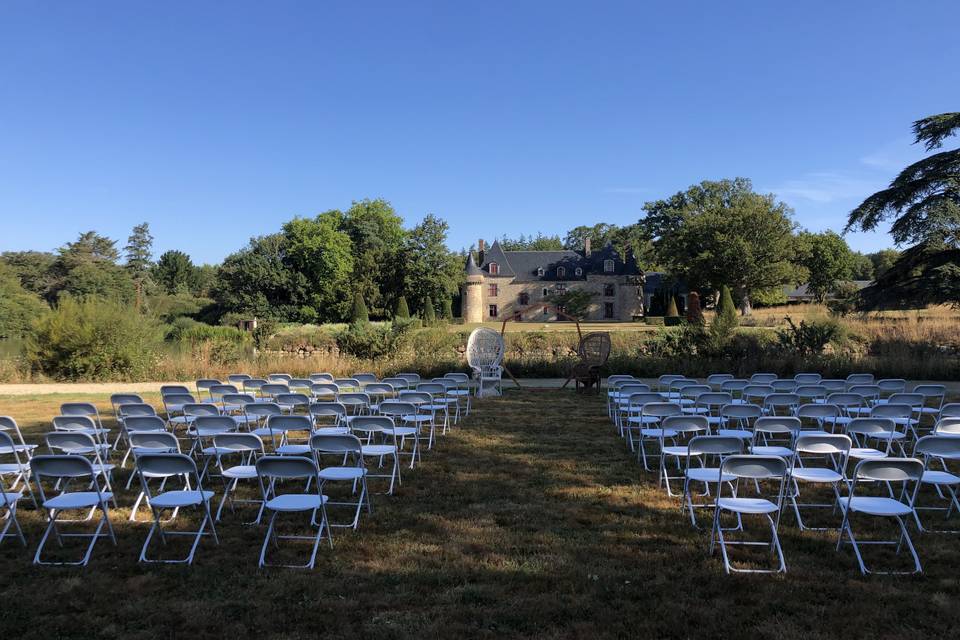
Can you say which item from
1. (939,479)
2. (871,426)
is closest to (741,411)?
(871,426)

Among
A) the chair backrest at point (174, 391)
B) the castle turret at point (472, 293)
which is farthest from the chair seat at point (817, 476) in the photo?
the castle turret at point (472, 293)

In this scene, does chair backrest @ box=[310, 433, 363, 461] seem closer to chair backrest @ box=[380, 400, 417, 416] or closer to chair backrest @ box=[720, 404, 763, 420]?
chair backrest @ box=[380, 400, 417, 416]

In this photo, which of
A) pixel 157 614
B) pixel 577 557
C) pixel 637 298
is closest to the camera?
pixel 157 614

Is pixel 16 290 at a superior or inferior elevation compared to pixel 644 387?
superior

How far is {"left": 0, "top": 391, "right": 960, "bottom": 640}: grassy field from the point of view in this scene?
3225 millimetres

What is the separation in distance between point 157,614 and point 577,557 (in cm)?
256

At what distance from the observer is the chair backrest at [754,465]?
3949mm

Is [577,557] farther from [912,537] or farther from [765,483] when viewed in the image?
[765,483]

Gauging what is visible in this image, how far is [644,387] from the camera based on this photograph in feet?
29.7

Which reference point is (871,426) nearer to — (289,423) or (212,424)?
(289,423)

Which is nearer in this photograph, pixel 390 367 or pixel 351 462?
pixel 351 462

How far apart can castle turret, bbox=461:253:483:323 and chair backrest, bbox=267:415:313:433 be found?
4897cm

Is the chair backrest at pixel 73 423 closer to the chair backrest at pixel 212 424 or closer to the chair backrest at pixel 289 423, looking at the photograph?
the chair backrest at pixel 212 424

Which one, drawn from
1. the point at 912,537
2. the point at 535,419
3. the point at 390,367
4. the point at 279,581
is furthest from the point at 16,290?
the point at 912,537
